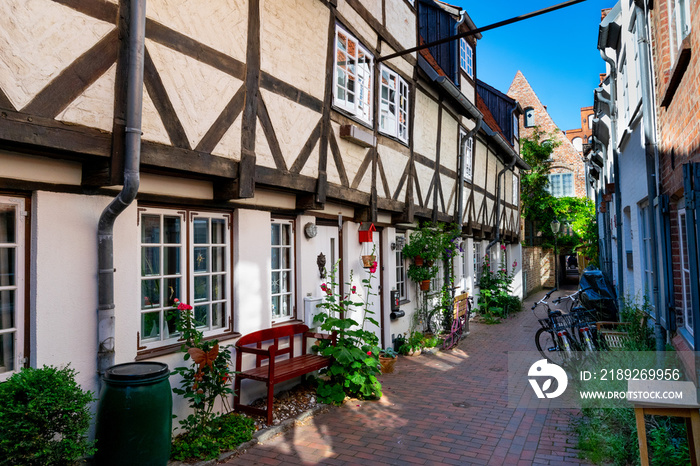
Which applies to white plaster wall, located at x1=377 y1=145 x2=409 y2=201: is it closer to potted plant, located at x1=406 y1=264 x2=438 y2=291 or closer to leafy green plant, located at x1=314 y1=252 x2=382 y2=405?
potted plant, located at x1=406 y1=264 x2=438 y2=291

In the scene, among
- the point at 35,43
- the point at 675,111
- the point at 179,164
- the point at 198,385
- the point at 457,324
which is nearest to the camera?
the point at 35,43

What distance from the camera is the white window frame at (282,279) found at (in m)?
6.52

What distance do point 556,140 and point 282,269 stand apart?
1043 inches

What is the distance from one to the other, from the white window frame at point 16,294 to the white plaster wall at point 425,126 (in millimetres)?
7376

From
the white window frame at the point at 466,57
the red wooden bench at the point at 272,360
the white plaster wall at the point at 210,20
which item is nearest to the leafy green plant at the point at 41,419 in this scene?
Result: the red wooden bench at the point at 272,360

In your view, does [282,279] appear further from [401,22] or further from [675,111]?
[401,22]

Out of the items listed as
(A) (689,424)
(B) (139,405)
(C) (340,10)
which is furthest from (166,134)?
(A) (689,424)

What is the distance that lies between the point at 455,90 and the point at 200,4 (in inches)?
286

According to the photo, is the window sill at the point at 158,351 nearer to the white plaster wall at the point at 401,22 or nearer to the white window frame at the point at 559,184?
the white plaster wall at the point at 401,22

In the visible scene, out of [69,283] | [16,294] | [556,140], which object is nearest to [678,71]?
[69,283]

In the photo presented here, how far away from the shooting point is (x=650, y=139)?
19.8ft

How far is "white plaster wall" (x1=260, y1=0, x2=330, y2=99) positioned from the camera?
554 centimetres

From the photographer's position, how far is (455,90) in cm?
1076

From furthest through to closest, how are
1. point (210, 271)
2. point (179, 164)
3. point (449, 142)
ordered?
point (449, 142) → point (210, 271) → point (179, 164)
